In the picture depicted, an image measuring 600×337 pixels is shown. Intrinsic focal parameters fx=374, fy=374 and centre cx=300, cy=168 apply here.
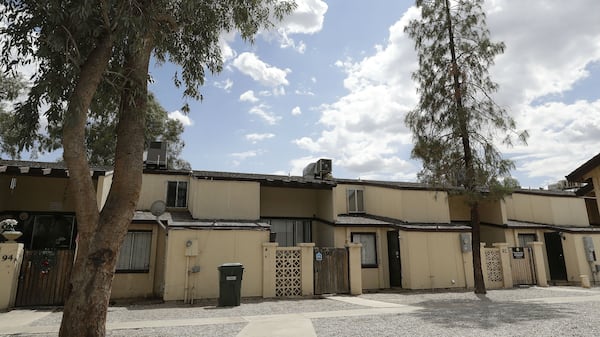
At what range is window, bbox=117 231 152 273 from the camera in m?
14.2

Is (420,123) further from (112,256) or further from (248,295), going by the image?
(112,256)

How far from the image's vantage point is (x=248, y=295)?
43.4 ft

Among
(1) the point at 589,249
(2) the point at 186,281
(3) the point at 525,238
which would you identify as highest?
(3) the point at 525,238

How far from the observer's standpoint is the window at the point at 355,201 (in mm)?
19719

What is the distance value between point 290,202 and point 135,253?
290 inches

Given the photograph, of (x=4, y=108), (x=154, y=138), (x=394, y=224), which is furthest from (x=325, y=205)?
(x=4, y=108)

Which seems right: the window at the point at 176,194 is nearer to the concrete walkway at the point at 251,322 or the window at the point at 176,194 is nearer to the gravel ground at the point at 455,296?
the concrete walkway at the point at 251,322

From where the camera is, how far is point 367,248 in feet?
57.7

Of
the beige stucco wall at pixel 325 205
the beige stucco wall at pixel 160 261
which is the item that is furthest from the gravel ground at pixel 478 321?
the beige stucco wall at pixel 160 261

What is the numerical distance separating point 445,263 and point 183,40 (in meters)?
13.9

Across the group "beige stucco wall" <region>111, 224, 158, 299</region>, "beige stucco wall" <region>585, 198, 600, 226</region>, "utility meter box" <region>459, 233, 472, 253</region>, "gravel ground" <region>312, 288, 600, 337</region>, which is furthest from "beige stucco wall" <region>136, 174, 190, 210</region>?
"beige stucco wall" <region>585, 198, 600, 226</region>

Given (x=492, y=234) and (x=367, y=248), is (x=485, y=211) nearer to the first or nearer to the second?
(x=492, y=234)

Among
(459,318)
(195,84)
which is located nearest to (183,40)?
(195,84)

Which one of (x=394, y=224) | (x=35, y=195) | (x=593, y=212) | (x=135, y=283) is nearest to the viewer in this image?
(x=135, y=283)
